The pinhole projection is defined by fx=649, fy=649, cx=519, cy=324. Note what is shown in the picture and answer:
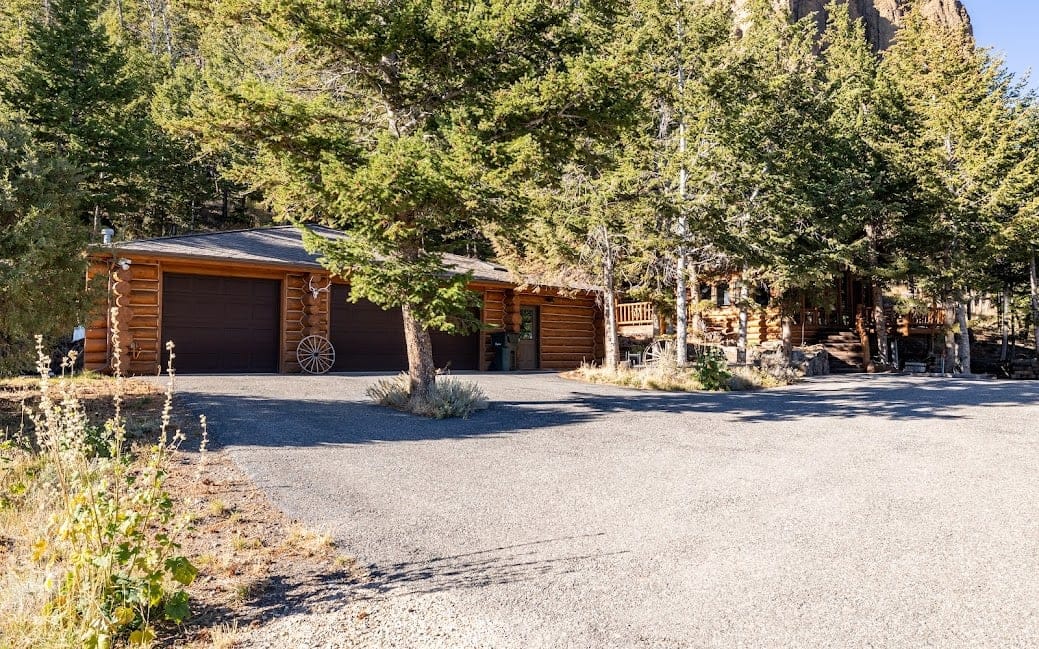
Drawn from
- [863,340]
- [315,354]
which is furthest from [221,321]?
[863,340]

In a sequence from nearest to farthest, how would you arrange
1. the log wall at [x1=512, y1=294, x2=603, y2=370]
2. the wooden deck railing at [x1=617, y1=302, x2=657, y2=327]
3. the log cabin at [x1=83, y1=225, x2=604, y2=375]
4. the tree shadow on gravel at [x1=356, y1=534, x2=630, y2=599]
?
the tree shadow on gravel at [x1=356, y1=534, x2=630, y2=599], the log cabin at [x1=83, y1=225, x2=604, y2=375], the log wall at [x1=512, y1=294, x2=603, y2=370], the wooden deck railing at [x1=617, y1=302, x2=657, y2=327]

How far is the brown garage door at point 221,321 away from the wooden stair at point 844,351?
19.1 m

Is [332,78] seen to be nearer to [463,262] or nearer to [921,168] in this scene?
[463,262]

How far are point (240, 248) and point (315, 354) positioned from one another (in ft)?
10.3

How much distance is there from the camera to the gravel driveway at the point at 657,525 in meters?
3.10

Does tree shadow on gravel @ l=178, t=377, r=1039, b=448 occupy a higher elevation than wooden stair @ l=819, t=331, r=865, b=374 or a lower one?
lower

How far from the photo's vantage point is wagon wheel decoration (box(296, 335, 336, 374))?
16031 millimetres

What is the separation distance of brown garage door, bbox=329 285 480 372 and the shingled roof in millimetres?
1579

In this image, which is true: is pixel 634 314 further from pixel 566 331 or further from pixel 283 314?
pixel 283 314

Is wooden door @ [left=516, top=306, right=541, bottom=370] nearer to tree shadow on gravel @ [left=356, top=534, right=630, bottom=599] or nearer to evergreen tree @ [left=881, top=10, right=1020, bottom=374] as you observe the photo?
evergreen tree @ [left=881, top=10, right=1020, bottom=374]

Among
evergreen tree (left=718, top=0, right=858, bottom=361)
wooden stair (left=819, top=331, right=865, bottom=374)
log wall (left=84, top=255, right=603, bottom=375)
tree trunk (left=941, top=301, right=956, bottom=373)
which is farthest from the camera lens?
wooden stair (left=819, top=331, right=865, bottom=374)

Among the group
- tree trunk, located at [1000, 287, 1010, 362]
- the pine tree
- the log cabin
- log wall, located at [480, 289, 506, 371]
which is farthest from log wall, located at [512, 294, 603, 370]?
tree trunk, located at [1000, 287, 1010, 362]

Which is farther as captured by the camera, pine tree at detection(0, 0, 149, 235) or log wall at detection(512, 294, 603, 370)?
pine tree at detection(0, 0, 149, 235)

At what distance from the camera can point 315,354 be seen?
1611cm
